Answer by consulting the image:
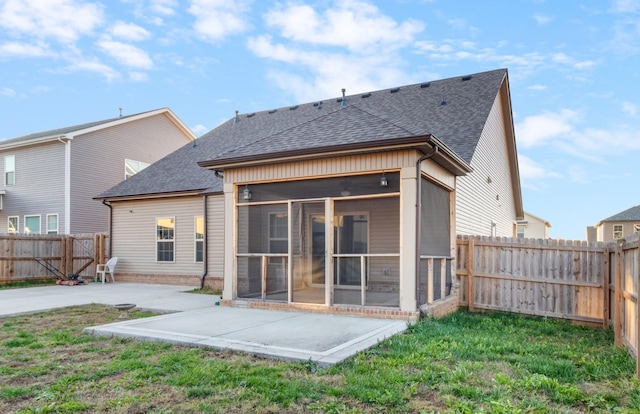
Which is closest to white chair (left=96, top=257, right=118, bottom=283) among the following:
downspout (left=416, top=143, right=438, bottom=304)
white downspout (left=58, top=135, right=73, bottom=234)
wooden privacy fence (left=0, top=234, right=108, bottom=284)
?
wooden privacy fence (left=0, top=234, right=108, bottom=284)

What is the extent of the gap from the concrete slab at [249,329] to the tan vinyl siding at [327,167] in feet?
7.81

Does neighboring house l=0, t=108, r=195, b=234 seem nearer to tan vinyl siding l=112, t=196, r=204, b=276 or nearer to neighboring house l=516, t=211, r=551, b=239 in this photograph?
tan vinyl siding l=112, t=196, r=204, b=276

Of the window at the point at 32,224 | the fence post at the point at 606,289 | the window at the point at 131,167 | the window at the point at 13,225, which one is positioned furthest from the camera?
the window at the point at 131,167

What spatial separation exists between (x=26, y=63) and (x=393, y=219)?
22.7m

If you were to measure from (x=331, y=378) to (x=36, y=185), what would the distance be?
17973mm

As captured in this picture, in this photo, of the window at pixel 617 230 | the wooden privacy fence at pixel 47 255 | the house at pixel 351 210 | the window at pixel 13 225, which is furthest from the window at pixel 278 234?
the window at pixel 617 230

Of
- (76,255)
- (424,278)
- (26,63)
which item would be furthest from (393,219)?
(26,63)

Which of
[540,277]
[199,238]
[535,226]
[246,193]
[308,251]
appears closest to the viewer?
[308,251]

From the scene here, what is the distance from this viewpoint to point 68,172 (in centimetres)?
1669

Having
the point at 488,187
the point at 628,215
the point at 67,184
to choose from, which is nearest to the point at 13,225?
the point at 67,184

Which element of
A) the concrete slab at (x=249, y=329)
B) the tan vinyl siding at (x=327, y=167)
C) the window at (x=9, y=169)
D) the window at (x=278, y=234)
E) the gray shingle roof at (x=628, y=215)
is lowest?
the concrete slab at (x=249, y=329)

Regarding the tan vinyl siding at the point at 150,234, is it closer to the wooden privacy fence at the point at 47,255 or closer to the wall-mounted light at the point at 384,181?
the wooden privacy fence at the point at 47,255

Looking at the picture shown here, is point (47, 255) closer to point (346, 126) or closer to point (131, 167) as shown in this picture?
point (131, 167)

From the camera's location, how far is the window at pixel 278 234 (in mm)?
7863
